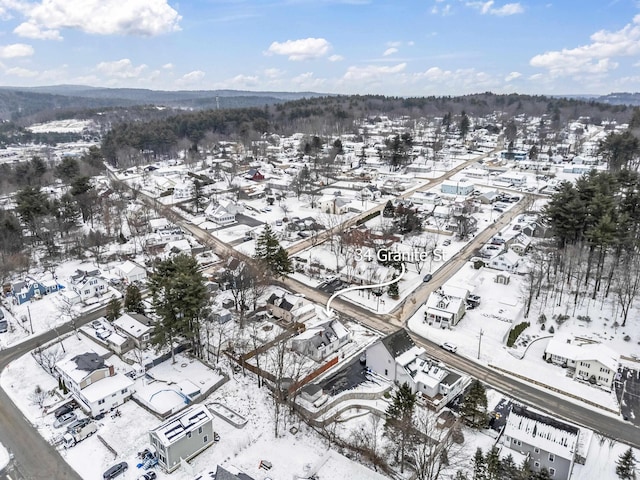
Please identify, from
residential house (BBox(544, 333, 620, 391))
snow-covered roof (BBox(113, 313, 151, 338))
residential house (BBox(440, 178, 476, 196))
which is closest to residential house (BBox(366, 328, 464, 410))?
residential house (BBox(544, 333, 620, 391))

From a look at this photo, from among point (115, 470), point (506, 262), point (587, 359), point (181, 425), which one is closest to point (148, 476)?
point (115, 470)

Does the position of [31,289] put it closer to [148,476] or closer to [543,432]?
[148,476]

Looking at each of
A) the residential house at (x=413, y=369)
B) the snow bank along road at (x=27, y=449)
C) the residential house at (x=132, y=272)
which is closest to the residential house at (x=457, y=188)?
the residential house at (x=413, y=369)

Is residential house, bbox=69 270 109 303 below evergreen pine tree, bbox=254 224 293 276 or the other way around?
below

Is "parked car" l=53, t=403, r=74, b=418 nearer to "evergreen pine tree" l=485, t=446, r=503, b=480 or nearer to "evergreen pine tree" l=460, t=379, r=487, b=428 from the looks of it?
"evergreen pine tree" l=460, t=379, r=487, b=428

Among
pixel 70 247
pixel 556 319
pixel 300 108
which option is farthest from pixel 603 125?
pixel 70 247

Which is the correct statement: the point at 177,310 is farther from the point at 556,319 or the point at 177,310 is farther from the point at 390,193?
the point at 390,193
